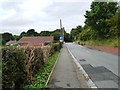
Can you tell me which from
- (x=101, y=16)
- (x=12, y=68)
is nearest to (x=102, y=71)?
(x=12, y=68)

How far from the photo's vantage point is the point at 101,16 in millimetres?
52219

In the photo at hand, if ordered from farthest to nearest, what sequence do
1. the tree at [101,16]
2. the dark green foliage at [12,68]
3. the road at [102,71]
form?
the tree at [101,16], the road at [102,71], the dark green foliage at [12,68]

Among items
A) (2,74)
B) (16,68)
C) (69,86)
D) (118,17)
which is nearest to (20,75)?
(16,68)

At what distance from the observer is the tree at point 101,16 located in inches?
2044

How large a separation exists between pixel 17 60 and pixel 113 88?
3.93 metres

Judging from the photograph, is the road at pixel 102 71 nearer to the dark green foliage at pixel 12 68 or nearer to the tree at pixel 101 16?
the dark green foliage at pixel 12 68

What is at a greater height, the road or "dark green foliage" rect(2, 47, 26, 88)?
"dark green foliage" rect(2, 47, 26, 88)

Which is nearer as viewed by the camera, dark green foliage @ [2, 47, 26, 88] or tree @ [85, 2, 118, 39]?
dark green foliage @ [2, 47, 26, 88]

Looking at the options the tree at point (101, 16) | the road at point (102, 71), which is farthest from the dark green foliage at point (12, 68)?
the tree at point (101, 16)

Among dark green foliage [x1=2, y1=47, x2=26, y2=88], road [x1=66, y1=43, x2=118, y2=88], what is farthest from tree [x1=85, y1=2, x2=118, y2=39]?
dark green foliage [x1=2, y1=47, x2=26, y2=88]

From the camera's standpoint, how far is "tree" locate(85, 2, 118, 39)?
5191cm

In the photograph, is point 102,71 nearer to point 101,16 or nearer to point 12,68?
point 12,68

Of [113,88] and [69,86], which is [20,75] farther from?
[113,88]

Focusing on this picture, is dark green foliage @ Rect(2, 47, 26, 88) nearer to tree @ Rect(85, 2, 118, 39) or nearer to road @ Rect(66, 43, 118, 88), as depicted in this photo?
road @ Rect(66, 43, 118, 88)
